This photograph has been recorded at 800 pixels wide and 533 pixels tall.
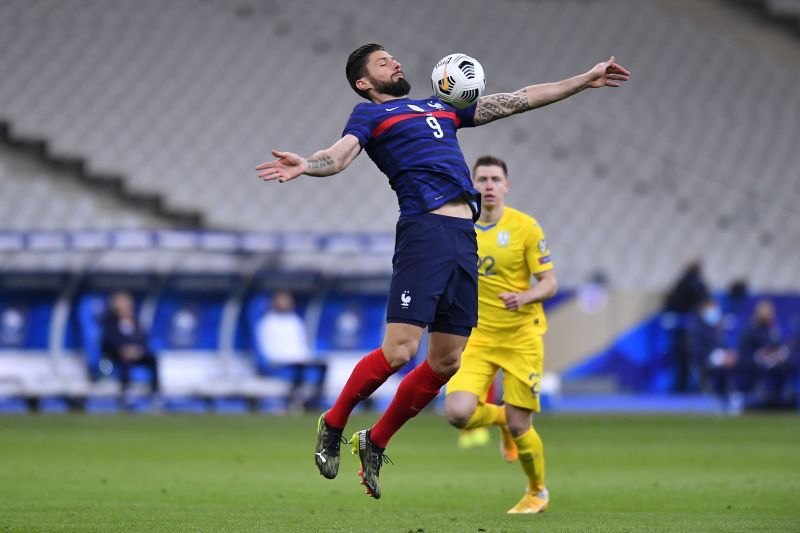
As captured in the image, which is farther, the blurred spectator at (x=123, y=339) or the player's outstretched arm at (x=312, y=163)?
the blurred spectator at (x=123, y=339)

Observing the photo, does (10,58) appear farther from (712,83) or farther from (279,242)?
(712,83)

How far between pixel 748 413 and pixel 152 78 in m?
11.5

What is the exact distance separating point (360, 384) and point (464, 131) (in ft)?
60.3

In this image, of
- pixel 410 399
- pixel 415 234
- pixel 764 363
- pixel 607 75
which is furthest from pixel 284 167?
pixel 764 363

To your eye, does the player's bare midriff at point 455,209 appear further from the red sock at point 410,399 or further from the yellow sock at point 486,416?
the yellow sock at point 486,416

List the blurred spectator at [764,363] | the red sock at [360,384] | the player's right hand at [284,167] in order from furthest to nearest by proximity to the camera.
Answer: the blurred spectator at [764,363], the red sock at [360,384], the player's right hand at [284,167]

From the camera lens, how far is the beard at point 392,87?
7.08 metres

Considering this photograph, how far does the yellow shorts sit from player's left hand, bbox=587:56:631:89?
2358 millimetres

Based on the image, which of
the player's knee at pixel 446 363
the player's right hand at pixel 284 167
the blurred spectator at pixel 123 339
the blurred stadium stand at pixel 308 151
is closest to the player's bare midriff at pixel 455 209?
the player's knee at pixel 446 363

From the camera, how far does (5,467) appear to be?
36.7 ft

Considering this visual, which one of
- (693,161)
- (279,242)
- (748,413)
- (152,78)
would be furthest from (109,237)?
(693,161)

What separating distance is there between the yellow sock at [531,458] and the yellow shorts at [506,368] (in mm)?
216

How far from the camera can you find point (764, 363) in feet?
69.1

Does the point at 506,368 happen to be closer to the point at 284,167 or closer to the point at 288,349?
the point at 284,167
